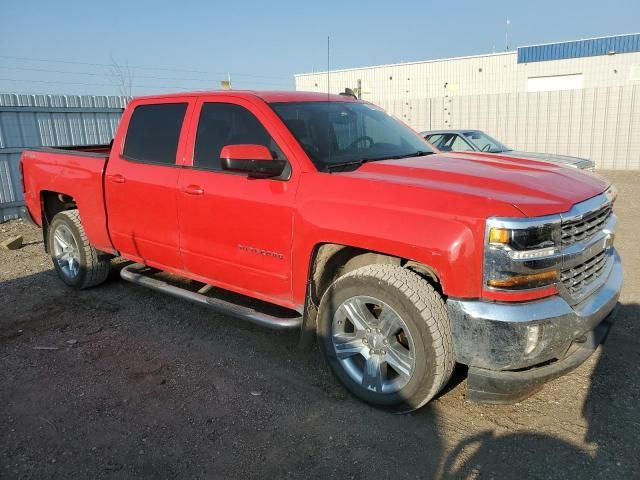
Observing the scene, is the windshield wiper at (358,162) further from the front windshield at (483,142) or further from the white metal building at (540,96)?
the front windshield at (483,142)

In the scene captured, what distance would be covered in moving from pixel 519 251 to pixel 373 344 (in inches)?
43.4

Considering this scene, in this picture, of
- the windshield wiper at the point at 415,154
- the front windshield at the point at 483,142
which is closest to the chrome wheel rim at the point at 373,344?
the windshield wiper at the point at 415,154

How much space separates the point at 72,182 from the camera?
17.7 feet

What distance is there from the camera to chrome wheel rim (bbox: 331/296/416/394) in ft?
10.5

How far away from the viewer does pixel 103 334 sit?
4672 millimetres

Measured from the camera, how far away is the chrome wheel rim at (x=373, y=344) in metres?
3.19

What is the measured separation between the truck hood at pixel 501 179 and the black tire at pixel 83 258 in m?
3.41

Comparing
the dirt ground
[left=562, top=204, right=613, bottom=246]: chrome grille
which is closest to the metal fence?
the dirt ground

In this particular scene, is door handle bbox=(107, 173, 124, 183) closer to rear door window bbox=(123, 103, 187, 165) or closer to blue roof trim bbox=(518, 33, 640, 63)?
rear door window bbox=(123, 103, 187, 165)

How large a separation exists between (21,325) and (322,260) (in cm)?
317

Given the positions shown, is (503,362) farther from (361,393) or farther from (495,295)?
(361,393)

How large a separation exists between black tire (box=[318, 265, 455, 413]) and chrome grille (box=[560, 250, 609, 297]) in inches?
27.3

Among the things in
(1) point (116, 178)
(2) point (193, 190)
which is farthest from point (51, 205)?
(2) point (193, 190)

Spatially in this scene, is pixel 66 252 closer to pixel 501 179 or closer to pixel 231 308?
pixel 231 308
